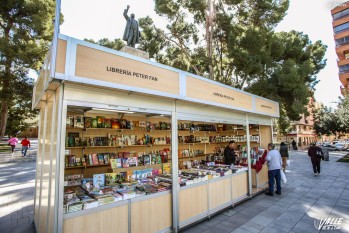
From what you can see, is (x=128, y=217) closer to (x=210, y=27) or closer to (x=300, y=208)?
(x=300, y=208)

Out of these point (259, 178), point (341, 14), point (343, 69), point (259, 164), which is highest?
point (341, 14)

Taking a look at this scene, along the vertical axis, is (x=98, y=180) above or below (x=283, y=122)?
below

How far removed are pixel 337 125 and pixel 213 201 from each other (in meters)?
26.4

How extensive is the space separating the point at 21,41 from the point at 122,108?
49.9 feet

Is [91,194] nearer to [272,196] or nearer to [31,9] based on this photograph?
[272,196]

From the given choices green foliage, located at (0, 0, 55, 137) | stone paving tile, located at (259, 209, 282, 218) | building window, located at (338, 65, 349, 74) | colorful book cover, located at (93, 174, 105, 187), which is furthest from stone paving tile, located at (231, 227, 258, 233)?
building window, located at (338, 65, 349, 74)

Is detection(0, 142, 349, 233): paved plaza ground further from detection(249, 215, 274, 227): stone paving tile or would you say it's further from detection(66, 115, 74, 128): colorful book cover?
detection(66, 115, 74, 128): colorful book cover

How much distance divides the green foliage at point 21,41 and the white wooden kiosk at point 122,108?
12.5 meters

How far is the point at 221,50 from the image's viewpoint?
38.9 feet

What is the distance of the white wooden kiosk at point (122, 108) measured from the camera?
251 cm

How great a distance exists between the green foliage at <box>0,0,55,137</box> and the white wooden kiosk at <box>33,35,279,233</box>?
1246 cm

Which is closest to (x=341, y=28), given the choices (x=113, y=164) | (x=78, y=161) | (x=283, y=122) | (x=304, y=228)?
(x=283, y=122)

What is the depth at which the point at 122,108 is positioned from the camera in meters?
3.13

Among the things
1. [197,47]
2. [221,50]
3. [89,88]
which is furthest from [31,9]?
[89,88]
